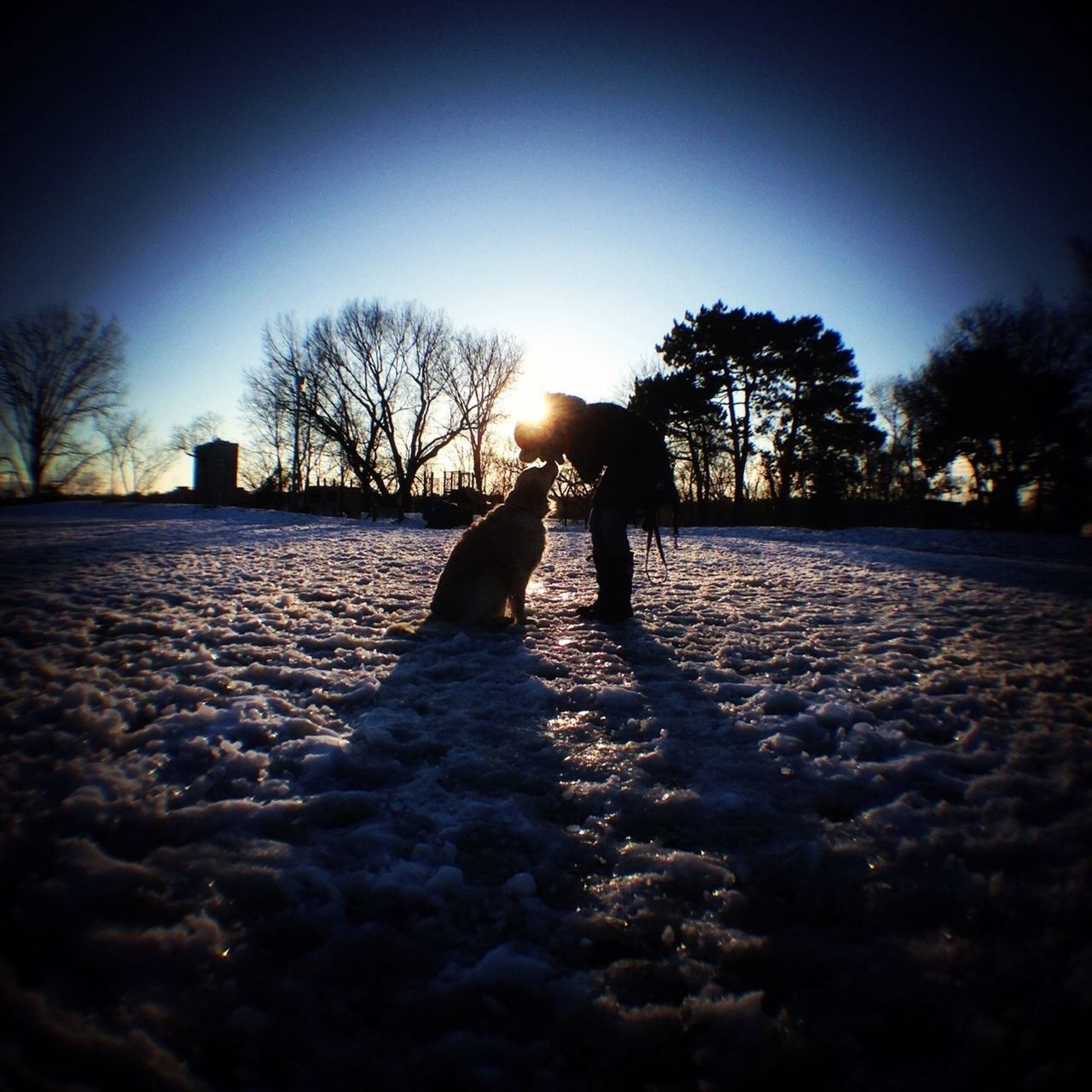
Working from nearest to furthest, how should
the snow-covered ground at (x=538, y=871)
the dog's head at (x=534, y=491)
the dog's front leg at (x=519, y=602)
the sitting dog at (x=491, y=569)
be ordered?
the snow-covered ground at (x=538, y=871) → the sitting dog at (x=491, y=569) → the dog's front leg at (x=519, y=602) → the dog's head at (x=534, y=491)

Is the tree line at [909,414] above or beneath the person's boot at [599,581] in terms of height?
above

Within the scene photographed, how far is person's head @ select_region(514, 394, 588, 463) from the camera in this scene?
480 cm

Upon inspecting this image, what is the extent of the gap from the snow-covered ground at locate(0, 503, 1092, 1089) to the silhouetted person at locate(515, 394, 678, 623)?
138 cm

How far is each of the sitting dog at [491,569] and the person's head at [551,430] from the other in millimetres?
837

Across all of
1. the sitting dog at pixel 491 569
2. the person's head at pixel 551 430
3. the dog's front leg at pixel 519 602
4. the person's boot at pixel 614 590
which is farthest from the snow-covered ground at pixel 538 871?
the person's head at pixel 551 430

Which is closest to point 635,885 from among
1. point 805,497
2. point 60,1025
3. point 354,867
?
point 354,867

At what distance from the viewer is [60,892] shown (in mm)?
1169

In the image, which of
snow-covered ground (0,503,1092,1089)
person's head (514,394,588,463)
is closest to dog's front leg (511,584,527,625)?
snow-covered ground (0,503,1092,1089)

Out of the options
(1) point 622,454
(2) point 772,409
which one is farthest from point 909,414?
(1) point 622,454

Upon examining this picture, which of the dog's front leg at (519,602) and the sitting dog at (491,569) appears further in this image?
the dog's front leg at (519,602)

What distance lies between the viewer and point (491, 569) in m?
4.17

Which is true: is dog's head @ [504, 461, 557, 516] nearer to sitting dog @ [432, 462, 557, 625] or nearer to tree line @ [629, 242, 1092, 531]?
sitting dog @ [432, 462, 557, 625]

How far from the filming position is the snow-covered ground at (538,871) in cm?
90

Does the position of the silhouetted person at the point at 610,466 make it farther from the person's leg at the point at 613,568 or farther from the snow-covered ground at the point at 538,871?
the snow-covered ground at the point at 538,871
